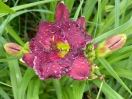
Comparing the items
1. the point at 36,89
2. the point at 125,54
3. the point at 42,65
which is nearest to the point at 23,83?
the point at 36,89

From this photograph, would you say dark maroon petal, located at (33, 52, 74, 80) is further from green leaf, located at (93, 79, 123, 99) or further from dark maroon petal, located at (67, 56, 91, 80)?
green leaf, located at (93, 79, 123, 99)

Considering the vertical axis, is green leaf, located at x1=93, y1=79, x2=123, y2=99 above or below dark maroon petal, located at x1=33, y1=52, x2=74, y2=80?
below

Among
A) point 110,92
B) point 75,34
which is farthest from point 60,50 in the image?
point 110,92

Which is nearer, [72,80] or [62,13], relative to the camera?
[62,13]

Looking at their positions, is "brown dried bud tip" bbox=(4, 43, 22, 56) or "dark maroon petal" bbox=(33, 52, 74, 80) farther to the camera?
"brown dried bud tip" bbox=(4, 43, 22, 56)

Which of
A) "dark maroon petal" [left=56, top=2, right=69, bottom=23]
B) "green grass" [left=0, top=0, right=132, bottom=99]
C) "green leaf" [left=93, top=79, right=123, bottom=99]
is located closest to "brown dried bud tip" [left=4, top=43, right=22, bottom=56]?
"green grass" [left=0, top=0, right=132, bottom=99]

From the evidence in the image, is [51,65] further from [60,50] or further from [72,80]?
[72,80]

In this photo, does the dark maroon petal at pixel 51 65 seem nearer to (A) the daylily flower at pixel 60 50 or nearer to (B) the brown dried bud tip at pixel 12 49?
(A) the daylily flower at pixel 60 50

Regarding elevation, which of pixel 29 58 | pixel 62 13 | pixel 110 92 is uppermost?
pixel 62 13
